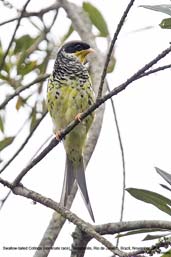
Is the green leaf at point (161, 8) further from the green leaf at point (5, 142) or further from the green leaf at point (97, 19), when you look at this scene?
the green leaf at point (97, 19)

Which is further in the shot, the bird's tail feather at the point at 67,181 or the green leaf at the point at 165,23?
the bird's tail feather at the point at 67,181

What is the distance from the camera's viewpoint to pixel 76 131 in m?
4.25

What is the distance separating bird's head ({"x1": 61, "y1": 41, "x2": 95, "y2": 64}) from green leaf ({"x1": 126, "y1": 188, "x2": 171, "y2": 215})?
6.02 feet

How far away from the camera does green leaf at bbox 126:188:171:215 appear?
8.77 feet

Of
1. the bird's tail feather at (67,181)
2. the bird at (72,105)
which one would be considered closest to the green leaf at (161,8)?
the bird's tail feather at (67,181)

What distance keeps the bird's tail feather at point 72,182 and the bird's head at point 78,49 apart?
0.74 metres

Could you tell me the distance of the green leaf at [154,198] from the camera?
2.67 metres

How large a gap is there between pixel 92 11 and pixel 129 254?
2.74 meters

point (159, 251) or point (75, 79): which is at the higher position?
point (75, 79)

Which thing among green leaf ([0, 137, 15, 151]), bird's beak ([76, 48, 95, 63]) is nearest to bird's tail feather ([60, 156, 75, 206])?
green leaf ([0, 137, 15, 151])

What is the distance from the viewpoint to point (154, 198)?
106 inches

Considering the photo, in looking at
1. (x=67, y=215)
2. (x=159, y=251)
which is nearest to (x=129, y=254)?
(x=159, y=251)

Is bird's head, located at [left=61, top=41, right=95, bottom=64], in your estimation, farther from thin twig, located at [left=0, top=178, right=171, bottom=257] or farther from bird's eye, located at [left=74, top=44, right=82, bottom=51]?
thin twig, located at [left=0, top=178, right=171, bottom=257]

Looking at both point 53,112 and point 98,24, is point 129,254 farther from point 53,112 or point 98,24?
point 98,24
